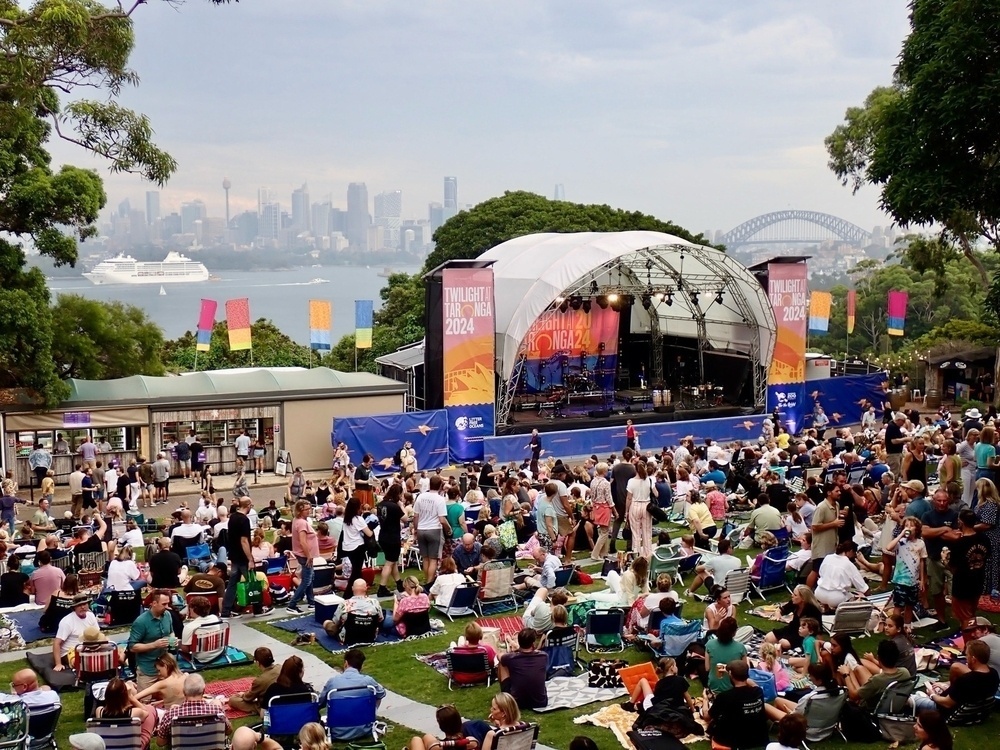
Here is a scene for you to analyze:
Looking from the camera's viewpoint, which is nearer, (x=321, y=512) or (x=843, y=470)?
(x=321, y=512)

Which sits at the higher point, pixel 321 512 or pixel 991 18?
pixel 991 18

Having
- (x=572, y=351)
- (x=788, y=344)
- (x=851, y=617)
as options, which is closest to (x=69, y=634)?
(x=851, y=617)

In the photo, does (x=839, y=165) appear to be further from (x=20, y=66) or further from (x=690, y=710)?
(x=690, y=710)

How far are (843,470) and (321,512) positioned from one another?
333 inches

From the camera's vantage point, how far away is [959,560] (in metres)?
11.1

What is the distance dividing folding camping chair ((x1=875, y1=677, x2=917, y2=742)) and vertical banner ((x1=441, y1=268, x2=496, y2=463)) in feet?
60.6

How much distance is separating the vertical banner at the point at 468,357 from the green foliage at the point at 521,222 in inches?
931

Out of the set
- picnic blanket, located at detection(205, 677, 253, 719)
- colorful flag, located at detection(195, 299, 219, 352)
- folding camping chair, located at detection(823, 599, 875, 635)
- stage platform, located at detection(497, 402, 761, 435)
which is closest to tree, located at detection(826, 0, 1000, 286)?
folding camping chair, located at detection(823, 599, 875, 635)

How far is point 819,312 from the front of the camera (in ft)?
116

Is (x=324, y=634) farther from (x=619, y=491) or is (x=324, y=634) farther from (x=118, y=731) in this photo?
(x=619, y=491)

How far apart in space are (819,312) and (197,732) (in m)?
30.2

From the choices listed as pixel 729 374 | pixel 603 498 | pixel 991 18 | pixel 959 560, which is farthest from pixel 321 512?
pixel 729 374

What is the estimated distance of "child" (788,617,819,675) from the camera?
9.83 m

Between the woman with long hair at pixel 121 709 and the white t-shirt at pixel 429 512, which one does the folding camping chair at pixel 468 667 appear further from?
the white t-shirt at pixel 429 512
